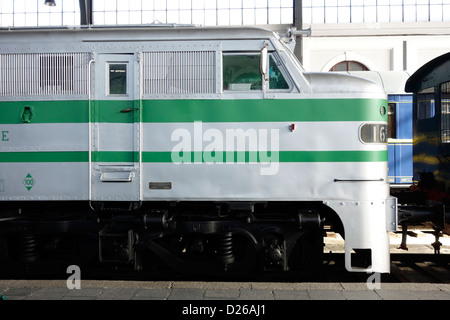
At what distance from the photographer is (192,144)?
6.33 m

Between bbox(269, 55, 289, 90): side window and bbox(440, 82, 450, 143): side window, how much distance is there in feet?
10.5

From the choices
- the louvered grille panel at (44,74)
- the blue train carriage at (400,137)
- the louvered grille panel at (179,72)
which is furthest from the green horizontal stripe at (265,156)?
the blue train carriage at (400,137)

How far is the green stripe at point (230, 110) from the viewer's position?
6.31 metres

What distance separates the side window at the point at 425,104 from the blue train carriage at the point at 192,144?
8.43ft

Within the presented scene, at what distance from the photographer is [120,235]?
21.3 feet

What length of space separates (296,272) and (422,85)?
4530 mm

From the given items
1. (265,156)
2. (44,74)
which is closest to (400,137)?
(265,156)

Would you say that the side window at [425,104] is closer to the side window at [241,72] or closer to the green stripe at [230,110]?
the green stripe at [230,110]

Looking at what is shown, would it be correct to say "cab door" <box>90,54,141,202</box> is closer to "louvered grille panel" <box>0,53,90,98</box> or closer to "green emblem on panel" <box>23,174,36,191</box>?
"louvered grille panel" <box>0,53,90,98</box>

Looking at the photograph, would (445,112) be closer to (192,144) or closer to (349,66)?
(192,144)

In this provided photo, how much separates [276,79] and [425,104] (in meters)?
3.88

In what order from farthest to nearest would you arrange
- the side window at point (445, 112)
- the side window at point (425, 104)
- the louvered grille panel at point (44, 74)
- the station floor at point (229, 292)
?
1. the side window at point (425, 104)
2. the side window at point (445, 112)
3. the louvered grille panel at point (44, 74)
4. the station floor at point (229, 292)
